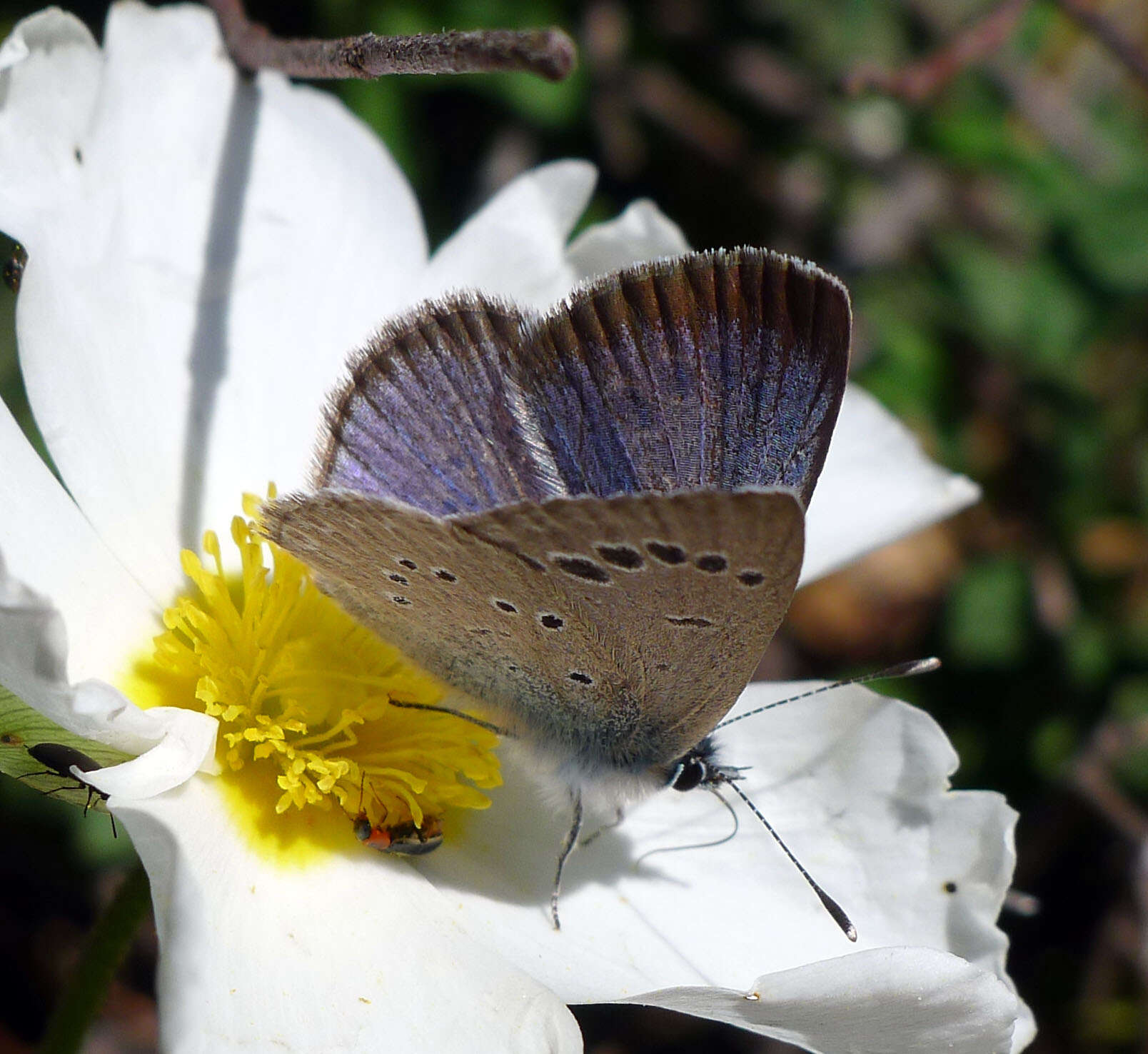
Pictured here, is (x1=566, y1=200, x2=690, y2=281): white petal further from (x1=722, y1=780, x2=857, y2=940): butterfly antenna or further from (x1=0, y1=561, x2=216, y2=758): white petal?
(x1=0, y1=561, x2=216, y2=758): white petal

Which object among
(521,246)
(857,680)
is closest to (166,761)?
(857,680)

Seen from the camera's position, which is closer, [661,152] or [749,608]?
[749,608]

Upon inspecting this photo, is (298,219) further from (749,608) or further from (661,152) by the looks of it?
(661,152)

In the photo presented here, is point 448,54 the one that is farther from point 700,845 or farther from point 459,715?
point 700,845

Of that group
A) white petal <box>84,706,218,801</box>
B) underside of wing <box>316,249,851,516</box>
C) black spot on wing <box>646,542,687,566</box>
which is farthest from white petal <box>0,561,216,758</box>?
black spot on wing <box>646,542,687,566</box>

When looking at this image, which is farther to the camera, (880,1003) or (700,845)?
(700,845)

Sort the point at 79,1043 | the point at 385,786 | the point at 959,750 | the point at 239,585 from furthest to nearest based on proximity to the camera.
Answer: the point at 959,750 → the point at 239,585 → the point at 385,786 → the point at 79,1043

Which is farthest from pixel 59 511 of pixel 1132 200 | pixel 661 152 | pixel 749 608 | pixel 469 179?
pixel 1132 200

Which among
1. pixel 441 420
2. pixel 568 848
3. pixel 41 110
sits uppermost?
pixel 41 110
